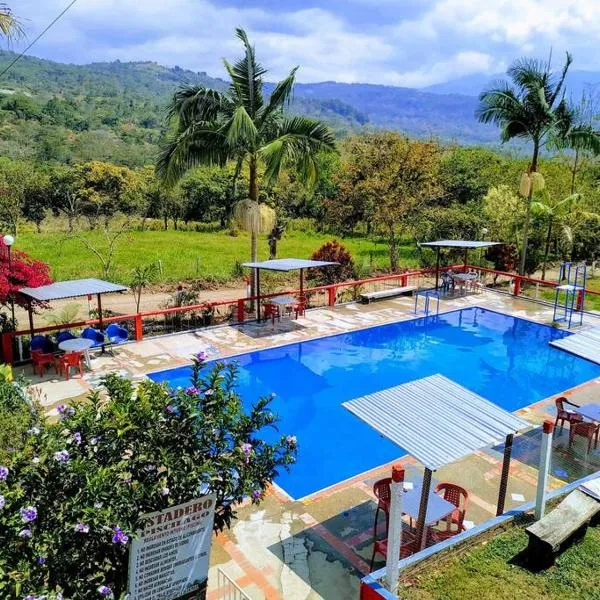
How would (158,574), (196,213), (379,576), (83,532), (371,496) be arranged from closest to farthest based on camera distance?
1. (83,532)
2. (158,574)
3. (379,576)
4. (371,496)
5. (196,213)

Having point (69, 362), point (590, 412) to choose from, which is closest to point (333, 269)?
point (69, 362)

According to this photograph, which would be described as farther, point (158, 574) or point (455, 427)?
point (455, 427)

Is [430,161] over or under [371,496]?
over

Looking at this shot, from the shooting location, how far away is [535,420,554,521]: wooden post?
6.69 m

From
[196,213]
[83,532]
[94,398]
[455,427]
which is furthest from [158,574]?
[196,213]

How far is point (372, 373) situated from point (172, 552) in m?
10.4

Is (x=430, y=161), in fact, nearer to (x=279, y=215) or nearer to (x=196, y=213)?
(x=279, y=215)

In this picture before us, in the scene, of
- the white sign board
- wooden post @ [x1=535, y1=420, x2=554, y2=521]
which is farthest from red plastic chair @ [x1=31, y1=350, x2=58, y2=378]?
wooden post @ [x1=535, y1=420, x2=554, y2=521]

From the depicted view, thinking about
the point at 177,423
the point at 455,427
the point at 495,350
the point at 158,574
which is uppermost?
the point at 177,423

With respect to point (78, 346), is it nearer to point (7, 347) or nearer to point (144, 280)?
point (7, 347)

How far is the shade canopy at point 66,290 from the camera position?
12500 mm

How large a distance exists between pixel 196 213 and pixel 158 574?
41055 mm

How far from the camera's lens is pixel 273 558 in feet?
23.6

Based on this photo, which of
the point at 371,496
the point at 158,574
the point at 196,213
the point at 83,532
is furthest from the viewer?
the point at 196,213
